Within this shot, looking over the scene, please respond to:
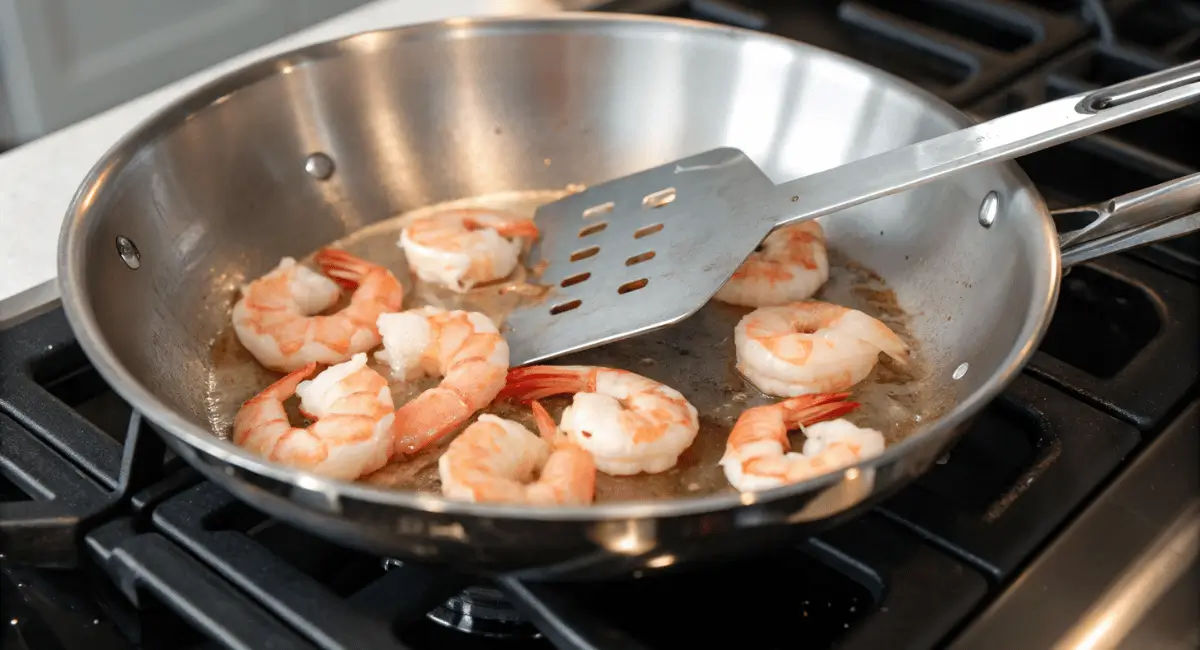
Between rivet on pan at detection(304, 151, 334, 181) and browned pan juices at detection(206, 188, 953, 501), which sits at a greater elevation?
rivet on pan at detection(304, 151, 334, 181)

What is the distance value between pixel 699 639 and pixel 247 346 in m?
0.48

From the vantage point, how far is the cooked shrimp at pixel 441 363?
36.5 inches

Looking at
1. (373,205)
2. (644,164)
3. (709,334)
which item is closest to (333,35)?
(373,205)

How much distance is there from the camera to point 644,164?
4.20 feet

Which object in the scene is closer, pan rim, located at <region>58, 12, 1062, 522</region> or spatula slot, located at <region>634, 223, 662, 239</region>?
pan rim, located at <region>58, 12, 1062, 522</region>

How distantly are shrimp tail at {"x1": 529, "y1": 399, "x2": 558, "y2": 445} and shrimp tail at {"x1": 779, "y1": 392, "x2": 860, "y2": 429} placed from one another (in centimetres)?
17

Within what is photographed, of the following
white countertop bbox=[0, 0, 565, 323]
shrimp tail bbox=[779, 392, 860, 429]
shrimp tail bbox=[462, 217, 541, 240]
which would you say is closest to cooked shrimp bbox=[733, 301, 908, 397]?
shrimp tail bbox=[779, 392, 860, 429]

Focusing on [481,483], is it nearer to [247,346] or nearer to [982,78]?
[247,346]

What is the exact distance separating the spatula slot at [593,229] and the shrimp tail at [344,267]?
199 millimetres

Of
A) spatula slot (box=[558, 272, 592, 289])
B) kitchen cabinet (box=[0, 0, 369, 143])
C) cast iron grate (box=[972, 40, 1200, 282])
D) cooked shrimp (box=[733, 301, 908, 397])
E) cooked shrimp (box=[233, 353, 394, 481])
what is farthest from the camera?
kitchen cabinet (box=[0, 0, 369, 143])

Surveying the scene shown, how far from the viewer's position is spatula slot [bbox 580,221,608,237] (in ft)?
3.66

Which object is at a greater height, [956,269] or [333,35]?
[333,35]

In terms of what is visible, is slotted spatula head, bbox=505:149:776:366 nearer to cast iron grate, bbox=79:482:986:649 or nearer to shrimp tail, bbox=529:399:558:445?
shrimp tail, bbox=529:399:558:445

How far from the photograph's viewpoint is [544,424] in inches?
36.2
